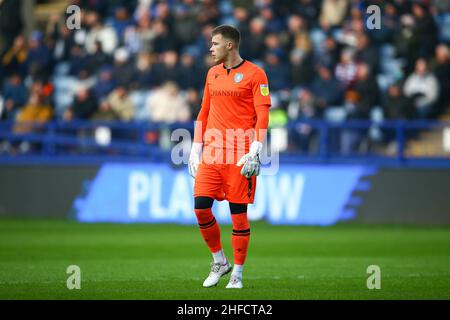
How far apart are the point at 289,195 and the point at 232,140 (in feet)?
31.2

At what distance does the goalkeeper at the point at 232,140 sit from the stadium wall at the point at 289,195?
9.26 m

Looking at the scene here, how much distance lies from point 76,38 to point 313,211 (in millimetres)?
9030

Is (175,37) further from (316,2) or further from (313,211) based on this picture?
(313,211)

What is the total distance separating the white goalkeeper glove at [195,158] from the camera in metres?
10.6

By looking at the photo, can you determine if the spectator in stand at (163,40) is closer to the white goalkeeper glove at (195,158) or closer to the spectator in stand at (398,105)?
the spectator in stand at (398,105)

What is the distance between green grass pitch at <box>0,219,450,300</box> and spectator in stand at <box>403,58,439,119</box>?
273 cm

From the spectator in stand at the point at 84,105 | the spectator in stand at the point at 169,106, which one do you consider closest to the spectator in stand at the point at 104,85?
the spectator in stand at the point at 84,105

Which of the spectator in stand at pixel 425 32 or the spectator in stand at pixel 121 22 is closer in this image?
the spectator in stand at pixel 425 32

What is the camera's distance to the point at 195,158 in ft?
34.9

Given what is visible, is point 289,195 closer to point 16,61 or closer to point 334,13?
point 334,13

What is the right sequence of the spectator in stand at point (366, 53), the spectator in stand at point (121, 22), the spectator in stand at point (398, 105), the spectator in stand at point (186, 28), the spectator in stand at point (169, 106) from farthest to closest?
the spectator in stand at point (121, 22) → the spectator in stand at point (186, 28) → the spectator in stand at point (169, 106) → the spectator in stand at point (366, 53) → the spectator in stand at point (398, 105)

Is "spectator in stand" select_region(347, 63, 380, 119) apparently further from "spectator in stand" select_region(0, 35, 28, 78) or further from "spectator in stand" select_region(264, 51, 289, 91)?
"spectator in stand" select_region(0, 35, 28, 78)

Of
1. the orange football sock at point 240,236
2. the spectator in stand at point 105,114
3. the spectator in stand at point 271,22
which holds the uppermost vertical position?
the spectator in stand at point 271,22
